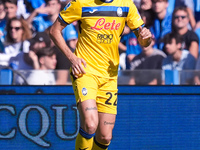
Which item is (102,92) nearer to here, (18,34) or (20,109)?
(20,109)

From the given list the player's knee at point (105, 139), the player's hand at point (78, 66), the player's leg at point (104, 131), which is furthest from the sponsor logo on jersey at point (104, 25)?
the player's knee at point (105, 139)

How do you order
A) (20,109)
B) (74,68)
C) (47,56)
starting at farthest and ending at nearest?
(47,56) < (20,109) < (74,68)

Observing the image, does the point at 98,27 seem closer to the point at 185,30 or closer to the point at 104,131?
the point at 104,131

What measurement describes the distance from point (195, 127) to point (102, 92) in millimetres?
1636

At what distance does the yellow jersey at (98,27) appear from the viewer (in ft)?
11.5

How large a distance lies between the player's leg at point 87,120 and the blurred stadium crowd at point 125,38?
2523 millimetres

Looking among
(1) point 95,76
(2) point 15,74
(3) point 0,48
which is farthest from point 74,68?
(3) point 0,48

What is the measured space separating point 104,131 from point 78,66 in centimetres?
74

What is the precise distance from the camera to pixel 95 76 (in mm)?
3566

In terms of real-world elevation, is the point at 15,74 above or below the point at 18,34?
below

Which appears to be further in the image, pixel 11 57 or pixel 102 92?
pixel 11 57

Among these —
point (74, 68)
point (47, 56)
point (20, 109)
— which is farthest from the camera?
point (47, 56)

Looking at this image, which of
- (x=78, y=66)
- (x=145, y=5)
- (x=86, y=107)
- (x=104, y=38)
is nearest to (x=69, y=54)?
(x=78, y=66)

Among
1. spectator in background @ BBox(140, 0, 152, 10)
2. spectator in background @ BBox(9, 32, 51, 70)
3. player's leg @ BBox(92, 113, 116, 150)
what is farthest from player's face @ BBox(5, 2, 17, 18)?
player's leg @ BBox(92, 113, 116, 150)
